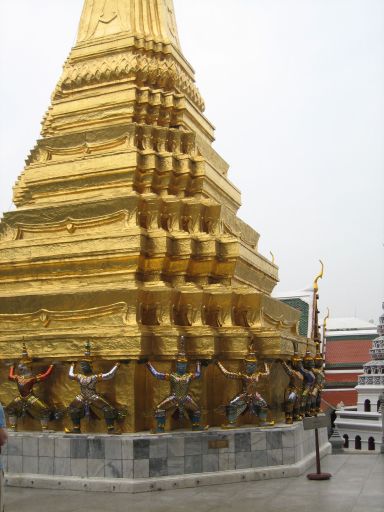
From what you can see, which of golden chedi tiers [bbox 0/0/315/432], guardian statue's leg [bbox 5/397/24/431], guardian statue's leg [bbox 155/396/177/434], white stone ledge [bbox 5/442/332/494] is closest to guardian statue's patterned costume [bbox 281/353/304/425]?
golden chedi tiers [bbox 0/0/315/432]

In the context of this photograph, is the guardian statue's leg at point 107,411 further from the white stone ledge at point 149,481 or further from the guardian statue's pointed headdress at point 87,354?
the white stone ledge at point 149,481

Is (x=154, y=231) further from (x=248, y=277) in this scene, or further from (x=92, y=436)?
(x=92, y=436)

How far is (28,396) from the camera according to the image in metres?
9.94

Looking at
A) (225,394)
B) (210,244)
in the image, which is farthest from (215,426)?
(210,244)

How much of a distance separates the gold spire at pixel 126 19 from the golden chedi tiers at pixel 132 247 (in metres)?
0.05

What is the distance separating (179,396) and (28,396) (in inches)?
90.1

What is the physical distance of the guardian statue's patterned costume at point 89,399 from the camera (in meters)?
9.38

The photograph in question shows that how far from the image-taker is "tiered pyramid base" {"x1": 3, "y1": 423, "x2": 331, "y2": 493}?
890 centimetres

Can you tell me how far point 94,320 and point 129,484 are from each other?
8.54 feet

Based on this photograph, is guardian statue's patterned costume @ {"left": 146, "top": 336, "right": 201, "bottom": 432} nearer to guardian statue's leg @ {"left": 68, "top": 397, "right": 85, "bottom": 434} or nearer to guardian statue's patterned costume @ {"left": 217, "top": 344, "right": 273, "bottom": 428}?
guardian statue's patterned costume @ {"left": 217, "top": 344, "right": 273, "bottom": 428}

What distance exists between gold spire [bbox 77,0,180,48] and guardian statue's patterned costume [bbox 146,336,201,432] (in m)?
7.30

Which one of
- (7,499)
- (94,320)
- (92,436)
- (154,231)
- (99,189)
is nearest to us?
(7,499)

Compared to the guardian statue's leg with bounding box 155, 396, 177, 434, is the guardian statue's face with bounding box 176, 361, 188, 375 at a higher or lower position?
higher

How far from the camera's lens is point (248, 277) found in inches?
489
